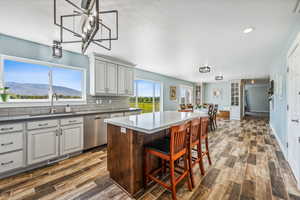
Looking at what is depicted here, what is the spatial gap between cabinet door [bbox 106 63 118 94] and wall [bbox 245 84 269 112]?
39.0ft

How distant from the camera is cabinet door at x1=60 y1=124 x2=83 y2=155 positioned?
2.76m

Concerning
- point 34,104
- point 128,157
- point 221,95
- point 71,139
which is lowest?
point 71,139

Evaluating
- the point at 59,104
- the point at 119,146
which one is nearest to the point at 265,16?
the point at 119,146

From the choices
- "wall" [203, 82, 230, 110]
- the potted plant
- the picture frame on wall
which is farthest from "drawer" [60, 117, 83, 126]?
"wall" [203, 82, 230, 110]

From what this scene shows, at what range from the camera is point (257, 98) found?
11.6m

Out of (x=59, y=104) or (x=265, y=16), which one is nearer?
(x=265, y=16)

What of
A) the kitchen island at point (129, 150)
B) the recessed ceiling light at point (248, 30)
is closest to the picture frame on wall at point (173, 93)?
the recessed ceiling light at point (248, 30)

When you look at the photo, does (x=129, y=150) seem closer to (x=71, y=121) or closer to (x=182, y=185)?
(x=182, y=185)

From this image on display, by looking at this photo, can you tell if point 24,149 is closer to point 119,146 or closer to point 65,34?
point 119,146

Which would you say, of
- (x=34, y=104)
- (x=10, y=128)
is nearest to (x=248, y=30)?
(x=10, y=128)

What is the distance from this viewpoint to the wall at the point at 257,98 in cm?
1131

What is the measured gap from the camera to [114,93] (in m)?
3.95

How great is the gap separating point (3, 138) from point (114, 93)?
238cm

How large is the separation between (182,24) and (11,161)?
356 cm
